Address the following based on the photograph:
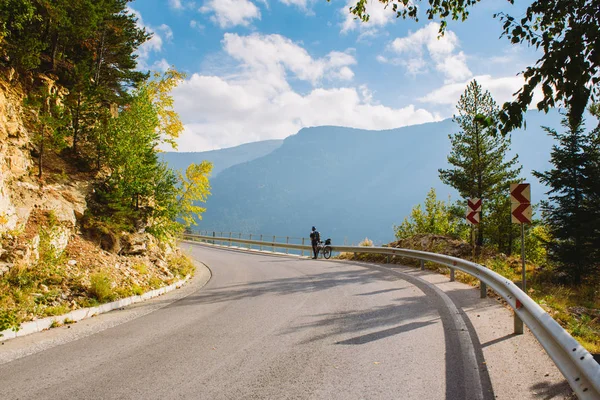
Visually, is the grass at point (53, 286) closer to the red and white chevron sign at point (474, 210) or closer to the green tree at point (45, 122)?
the green tree at point (45, 122)

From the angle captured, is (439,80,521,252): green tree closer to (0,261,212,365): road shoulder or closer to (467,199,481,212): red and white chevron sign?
(467,199,481,212): red and white chevron sign

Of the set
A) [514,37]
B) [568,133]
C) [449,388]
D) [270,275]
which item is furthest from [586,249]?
[449,388]

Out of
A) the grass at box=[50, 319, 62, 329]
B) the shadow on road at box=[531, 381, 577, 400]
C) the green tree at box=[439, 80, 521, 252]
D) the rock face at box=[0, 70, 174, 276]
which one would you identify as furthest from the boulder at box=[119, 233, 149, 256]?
the green tree at box=[439, 80, 521, 252]

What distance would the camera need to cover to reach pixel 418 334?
19.0 feet

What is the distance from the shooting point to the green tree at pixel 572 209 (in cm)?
1908

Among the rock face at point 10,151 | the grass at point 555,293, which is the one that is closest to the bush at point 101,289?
the rock face at point 10,151

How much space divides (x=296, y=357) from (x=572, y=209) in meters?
20.2

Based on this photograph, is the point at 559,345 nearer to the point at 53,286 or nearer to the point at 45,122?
the point at 53,286

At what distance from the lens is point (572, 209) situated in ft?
63.7

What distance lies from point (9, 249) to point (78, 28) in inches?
366

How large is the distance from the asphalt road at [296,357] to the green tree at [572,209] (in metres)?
14.9

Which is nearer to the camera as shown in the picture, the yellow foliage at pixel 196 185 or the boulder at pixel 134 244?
the boulder at pixel 134 244

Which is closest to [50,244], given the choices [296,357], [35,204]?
[35,204]

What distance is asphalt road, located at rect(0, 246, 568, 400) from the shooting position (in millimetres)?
3857
